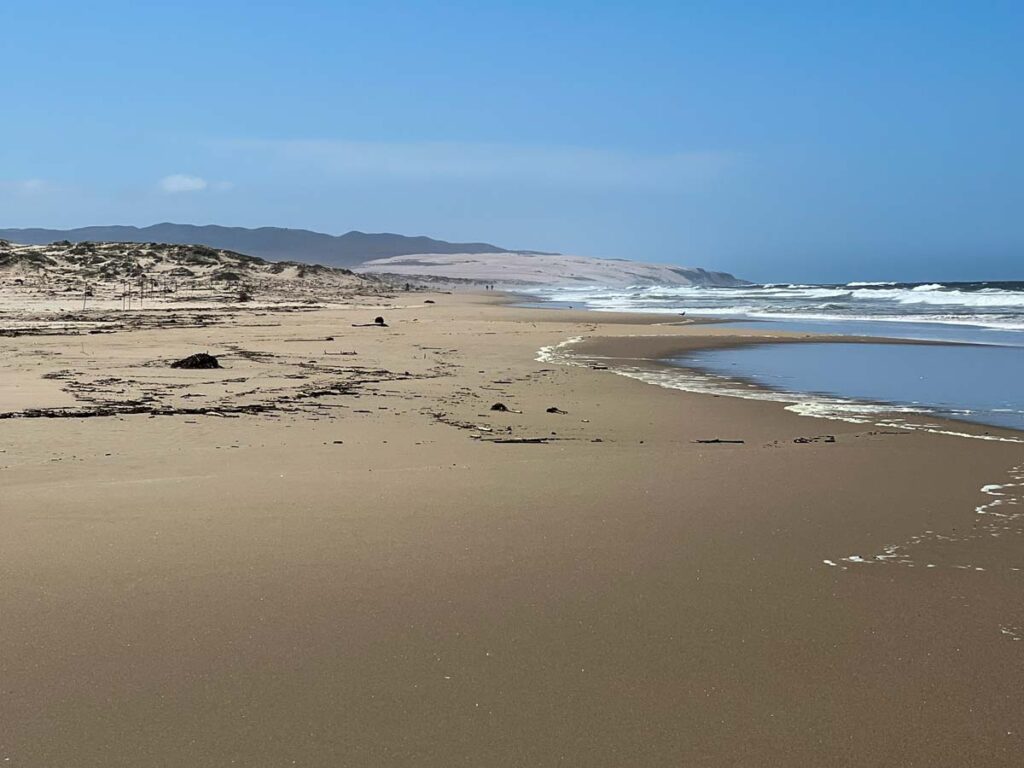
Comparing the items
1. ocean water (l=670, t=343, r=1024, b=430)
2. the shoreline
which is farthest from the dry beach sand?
ocean water (l=670, t=343, r=1024, b=430)

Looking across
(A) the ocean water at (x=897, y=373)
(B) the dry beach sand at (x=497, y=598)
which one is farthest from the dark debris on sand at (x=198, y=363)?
(A) the ocean water at (x=897, y=373)

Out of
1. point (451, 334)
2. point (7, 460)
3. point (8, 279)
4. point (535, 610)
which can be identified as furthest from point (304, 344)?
point (8, 279)

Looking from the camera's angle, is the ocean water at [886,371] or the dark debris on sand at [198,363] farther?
the dark debris on sand at [198,363]

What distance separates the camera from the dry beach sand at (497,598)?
2.55 metres

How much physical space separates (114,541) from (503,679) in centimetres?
210

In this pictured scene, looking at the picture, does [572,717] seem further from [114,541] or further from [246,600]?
[114,541]

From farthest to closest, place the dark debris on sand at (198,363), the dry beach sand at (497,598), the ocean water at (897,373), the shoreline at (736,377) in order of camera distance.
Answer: the dark debris on sand at (198,363) → the ocean water at (897,373) → the shoreline at (736,377) → the dry beach sand at (497,598)

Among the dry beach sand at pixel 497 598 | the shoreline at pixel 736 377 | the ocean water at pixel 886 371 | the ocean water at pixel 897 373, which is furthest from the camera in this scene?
the ocean water at pixel 897 373

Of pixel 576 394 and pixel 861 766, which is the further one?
pixel 576 394

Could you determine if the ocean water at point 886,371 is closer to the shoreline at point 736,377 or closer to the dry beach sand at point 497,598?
the shoreline at point 736,377

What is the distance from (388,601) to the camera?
138 inches

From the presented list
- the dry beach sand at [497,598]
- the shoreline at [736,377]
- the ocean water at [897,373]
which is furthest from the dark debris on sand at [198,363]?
the ocean water at [897,373]

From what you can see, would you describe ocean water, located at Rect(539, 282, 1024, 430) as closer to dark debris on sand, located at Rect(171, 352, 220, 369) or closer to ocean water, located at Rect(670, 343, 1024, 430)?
ocean water, located at Rect(670, 343, 1024, 430)

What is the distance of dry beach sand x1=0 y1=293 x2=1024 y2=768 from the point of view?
2.55m
